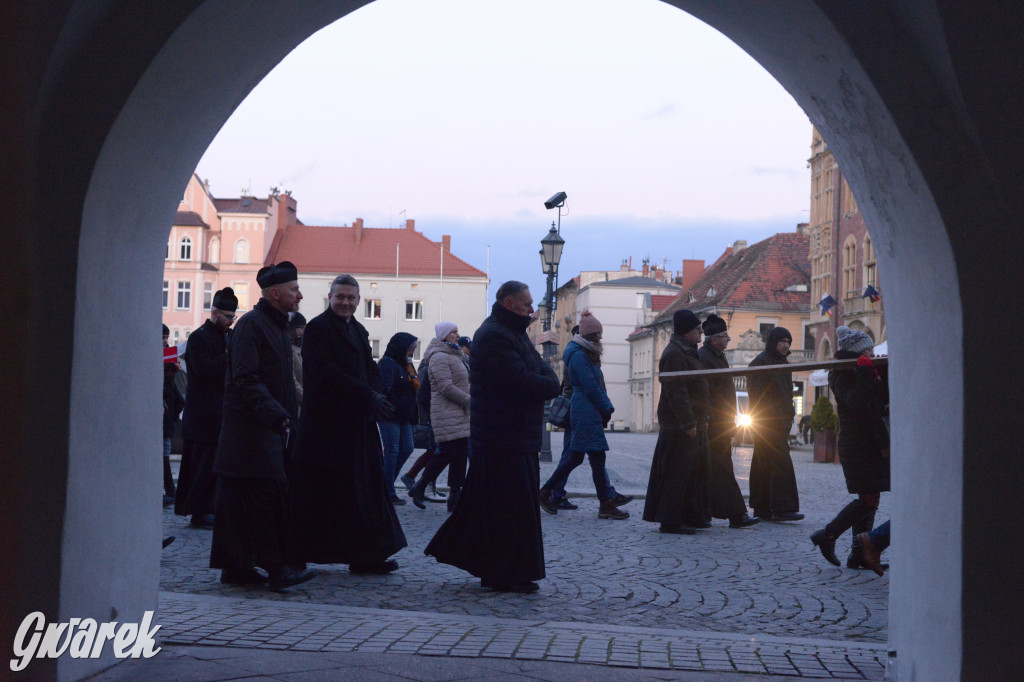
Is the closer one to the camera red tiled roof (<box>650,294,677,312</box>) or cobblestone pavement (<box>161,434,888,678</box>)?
cobblestone pavement (<box>161,434,888,678</box>)

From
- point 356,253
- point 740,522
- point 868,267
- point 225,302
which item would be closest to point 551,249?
point 740,522

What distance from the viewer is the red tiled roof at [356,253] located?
→ 8425cm

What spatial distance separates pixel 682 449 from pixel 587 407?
1.54 meters

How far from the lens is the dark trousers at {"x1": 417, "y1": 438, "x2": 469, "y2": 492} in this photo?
1220cm

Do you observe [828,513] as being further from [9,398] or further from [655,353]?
[655,353]

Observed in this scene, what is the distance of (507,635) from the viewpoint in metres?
5.68

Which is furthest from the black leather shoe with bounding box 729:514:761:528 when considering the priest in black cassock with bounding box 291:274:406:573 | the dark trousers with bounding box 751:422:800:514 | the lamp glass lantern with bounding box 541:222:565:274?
the lamp glass lantern with bounding box 541:222:565:274

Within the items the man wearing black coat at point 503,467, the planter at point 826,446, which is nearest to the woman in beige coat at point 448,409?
the man wearing black coat at point 503,467

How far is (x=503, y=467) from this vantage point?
24.2ft

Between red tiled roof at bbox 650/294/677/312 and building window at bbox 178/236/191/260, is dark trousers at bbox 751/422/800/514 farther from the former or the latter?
red tiled roof at bbox 650/294/677/312

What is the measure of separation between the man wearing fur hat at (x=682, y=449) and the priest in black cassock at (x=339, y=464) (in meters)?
3.65

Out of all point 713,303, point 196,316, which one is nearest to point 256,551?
point 713,303

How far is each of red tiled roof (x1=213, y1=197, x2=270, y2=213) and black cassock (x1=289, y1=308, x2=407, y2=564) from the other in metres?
74.5

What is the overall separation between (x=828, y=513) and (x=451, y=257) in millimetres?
73327
